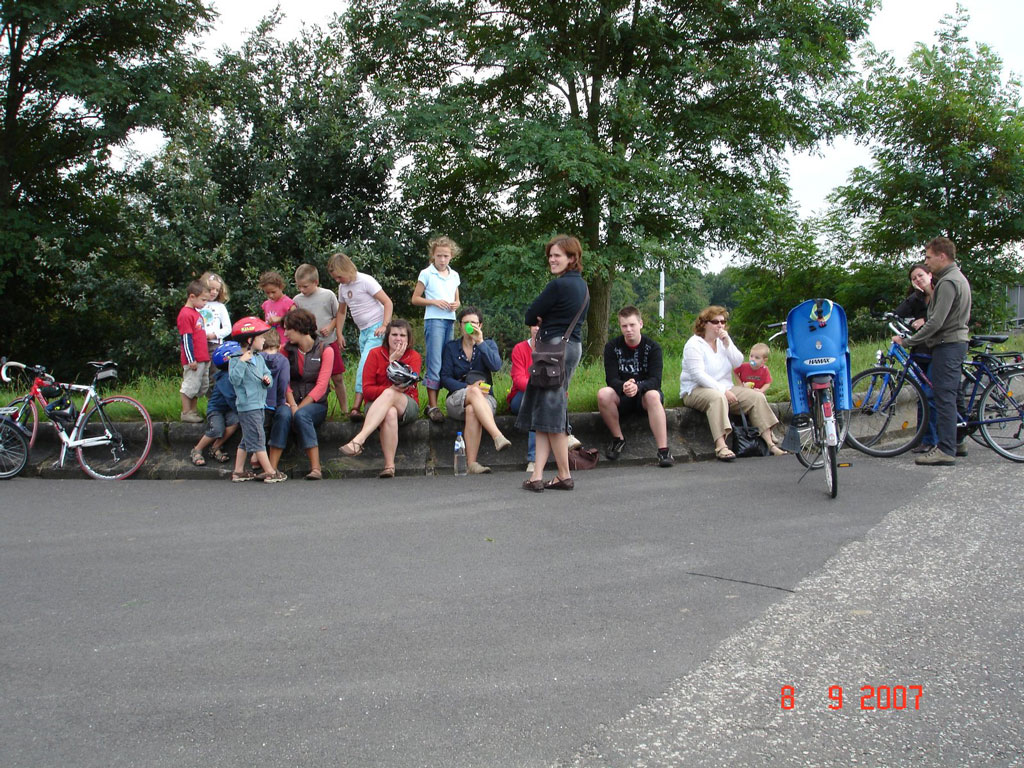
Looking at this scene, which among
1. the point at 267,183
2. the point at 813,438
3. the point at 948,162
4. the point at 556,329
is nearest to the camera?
the point at 813,438

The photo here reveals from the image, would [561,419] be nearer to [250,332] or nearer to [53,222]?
[250,332]

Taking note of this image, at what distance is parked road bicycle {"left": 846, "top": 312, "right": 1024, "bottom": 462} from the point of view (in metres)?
7.82

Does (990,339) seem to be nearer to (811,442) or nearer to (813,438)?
(811,442)

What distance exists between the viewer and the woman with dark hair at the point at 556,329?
7027 millimetres

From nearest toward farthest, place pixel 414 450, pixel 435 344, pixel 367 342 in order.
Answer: pixel 414 450
pixel 435 344
pixel 367 342

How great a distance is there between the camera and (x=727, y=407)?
846 centimetres

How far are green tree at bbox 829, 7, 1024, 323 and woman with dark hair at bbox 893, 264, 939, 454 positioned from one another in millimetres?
11918

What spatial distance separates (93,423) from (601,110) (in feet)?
39.6

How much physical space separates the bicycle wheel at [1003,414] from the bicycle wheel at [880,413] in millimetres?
507

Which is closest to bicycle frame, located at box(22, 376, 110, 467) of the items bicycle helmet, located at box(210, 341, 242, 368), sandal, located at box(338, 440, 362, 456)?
bicycle helmet, located at box(210, 341, 242, 368)

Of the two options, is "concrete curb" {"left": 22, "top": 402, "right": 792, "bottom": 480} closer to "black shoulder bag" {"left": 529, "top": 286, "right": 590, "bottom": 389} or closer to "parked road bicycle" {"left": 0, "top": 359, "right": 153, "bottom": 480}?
"parked road bicycle" {"left": 0, "top": 359, "right": 153, "bottom": 480}

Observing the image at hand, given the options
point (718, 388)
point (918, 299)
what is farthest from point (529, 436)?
point (918, 299)

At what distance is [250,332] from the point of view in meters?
8.05

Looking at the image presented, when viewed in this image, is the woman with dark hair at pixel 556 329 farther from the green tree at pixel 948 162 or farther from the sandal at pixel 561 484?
the green tree at pixel 948 162
